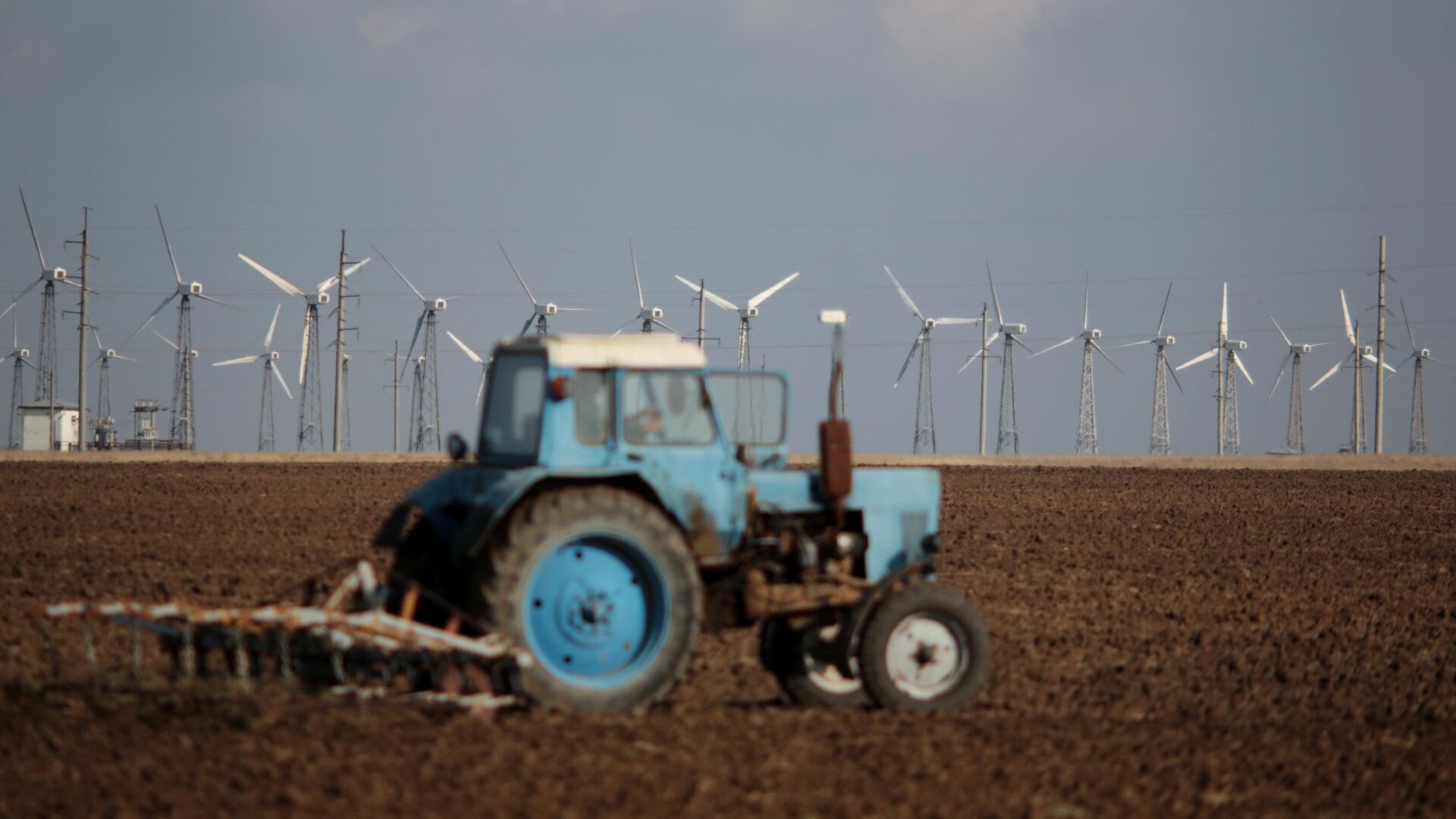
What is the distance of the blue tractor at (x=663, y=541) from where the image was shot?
27.8ft

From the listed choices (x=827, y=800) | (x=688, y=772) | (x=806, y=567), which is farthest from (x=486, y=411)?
(x=827, y=800)

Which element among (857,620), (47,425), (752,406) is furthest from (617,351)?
(47,425)

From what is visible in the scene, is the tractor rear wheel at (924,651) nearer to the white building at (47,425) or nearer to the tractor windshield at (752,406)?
the tractor windshield at (752,406)

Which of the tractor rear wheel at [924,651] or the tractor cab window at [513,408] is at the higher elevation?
the tractor cab window at [513,408]

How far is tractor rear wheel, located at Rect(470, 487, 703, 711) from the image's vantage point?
8.33 metres

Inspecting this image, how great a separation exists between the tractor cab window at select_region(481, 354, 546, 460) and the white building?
64.8 meters

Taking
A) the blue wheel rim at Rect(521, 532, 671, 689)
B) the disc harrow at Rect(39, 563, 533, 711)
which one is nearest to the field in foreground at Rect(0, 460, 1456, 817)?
the disc harrow at Rect(39, 563, 533, 711)

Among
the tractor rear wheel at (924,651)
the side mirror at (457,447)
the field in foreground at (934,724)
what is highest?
the side mirror at (457,447)

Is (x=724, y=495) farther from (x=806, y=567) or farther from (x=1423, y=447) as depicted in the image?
(x=1423, y=447)

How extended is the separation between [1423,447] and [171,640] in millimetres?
92532

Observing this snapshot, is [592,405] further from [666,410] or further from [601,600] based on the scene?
[601,600]

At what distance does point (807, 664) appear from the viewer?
9977mm

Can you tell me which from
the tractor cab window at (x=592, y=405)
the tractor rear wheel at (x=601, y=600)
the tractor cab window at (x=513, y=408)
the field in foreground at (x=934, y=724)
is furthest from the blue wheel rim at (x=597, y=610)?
the tractor cab window at (x=513, y=408)

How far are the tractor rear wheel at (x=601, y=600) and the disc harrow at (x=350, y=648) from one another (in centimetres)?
26
